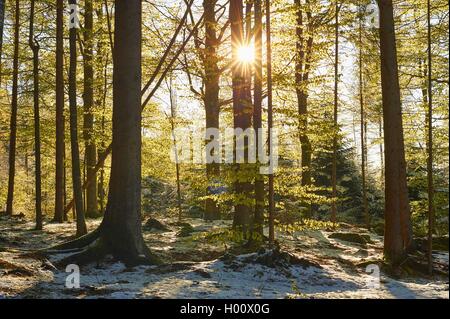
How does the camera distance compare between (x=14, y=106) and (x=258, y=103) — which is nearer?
(x=258, y=103)

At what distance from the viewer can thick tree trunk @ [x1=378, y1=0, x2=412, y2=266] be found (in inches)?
376

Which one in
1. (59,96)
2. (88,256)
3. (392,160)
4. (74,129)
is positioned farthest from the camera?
(59,96)

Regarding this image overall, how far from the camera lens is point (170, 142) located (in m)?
21.1

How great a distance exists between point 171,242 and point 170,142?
9.23 metres

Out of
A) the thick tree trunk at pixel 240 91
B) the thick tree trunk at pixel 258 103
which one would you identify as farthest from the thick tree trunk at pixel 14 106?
the thick tree trunk at pixel 258 103

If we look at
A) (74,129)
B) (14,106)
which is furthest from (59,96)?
(14,106)

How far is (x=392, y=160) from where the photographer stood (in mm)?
9695

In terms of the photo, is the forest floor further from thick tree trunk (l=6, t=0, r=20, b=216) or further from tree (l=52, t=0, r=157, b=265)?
thick tree trunk (l=6, t=0, r=20, b=216)

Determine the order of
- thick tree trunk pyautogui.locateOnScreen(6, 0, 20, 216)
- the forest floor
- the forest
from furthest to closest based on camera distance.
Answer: thick tree trunk pyautogui.locateOnScreen(6, 0, 20, 216), the forest, the forest floor

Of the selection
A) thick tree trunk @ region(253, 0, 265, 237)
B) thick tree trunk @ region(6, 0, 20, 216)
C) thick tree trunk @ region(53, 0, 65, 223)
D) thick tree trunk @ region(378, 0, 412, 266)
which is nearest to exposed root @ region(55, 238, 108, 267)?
thick tree trunk @ region(253, 0, 265, 237)

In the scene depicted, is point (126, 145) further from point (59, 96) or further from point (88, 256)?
point (59, 96)

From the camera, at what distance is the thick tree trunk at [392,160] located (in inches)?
376

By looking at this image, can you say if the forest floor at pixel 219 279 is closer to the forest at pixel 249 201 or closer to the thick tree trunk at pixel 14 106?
the forest at pixel 249 201
